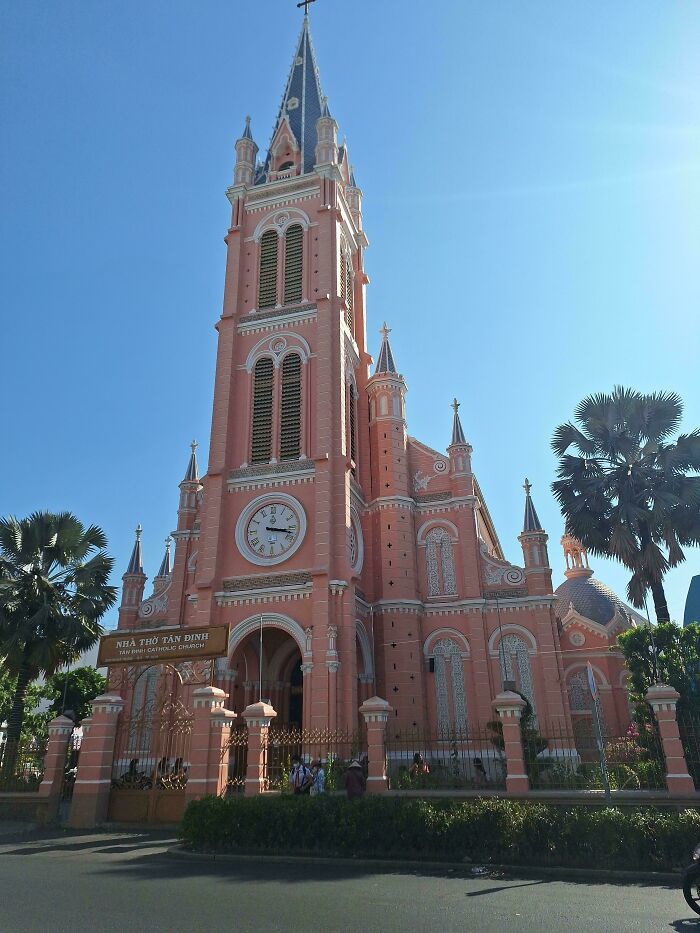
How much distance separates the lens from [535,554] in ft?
89.9

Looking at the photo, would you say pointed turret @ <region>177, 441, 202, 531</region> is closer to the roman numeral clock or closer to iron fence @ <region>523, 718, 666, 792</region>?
the roman numeral clock

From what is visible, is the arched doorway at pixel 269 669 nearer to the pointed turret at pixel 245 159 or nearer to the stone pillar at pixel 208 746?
the stone pillar at pixel 208 746

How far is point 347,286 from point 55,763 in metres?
24.3

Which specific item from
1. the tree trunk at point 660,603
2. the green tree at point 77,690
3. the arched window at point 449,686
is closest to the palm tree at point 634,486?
the tree trunk at point 660,603

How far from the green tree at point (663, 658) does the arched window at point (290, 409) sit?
1407 centimetres

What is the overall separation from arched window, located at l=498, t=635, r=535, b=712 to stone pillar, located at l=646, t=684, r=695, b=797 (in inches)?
480

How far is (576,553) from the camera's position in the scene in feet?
152

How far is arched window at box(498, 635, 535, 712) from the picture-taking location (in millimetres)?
25312

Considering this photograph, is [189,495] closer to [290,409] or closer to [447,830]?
[290,409]

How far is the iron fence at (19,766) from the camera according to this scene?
1850 centimetres

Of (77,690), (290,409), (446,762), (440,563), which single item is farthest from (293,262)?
(77,690)

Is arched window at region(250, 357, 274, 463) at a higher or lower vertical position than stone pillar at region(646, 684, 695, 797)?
higher

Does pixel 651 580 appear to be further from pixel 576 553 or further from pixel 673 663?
pixel 576 553

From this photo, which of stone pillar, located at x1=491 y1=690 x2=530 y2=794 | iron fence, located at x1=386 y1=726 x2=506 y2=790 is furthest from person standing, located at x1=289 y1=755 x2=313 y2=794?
Answer: stone pillar, located at x1=491 y1=690 x2=530 y2=794
